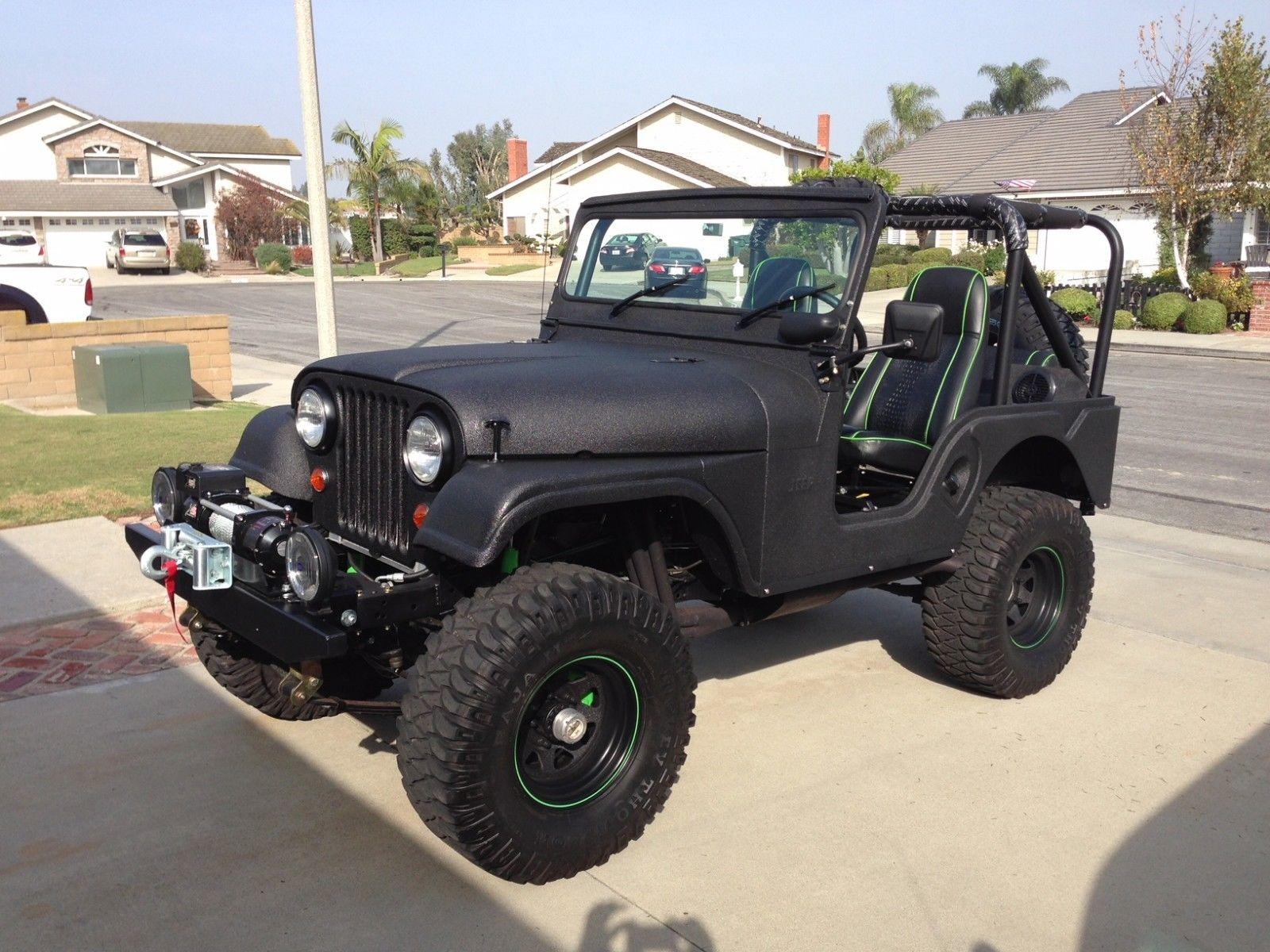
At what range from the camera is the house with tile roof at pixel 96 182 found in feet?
161

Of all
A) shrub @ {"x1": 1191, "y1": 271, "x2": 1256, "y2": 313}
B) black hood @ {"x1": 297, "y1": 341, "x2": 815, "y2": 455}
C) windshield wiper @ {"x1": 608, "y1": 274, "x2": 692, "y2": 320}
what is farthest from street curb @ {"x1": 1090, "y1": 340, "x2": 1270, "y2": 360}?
black hood @ {"x1": 297, "y1": 341, "x2": 815, "y2": 455}

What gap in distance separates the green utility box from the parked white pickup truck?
2760mm

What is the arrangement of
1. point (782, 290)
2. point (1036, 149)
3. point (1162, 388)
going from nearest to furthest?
point (782, 290) < point (1162, 388) < point (1036, 149)

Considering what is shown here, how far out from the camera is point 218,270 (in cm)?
4597

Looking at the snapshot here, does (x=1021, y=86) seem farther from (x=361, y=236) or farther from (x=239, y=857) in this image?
(x=239, y=857)

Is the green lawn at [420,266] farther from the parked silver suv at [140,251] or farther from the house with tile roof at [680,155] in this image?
the parked silver suv at [140,251]

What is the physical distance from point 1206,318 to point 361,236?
37.3 m

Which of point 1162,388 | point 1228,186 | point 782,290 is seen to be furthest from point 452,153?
point 782,290

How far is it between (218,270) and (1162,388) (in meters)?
38.6

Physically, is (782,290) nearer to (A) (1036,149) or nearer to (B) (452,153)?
(A) (1036,149)

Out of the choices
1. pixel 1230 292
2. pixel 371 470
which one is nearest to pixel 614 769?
pixel 371 470

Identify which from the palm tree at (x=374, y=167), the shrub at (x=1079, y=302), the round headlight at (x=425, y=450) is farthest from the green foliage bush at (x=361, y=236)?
the round headlight at (x=425, y=450)

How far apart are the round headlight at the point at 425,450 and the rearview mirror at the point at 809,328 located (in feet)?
4.30

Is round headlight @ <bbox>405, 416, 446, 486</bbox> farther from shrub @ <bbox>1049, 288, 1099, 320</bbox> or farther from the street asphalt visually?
shrub @ <bbox>1049, 288, 1099, 320</bbox>
